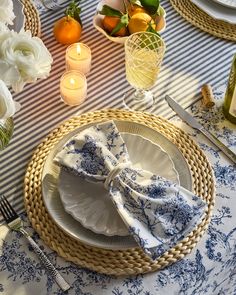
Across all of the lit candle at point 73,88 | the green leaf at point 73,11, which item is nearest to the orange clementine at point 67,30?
the green leaf at point 73,11

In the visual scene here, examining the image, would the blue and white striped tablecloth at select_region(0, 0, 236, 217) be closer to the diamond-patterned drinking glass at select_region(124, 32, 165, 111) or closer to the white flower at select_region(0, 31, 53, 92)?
the diamond-patterned drinking glass at select_region(124, 32, 165, 111)

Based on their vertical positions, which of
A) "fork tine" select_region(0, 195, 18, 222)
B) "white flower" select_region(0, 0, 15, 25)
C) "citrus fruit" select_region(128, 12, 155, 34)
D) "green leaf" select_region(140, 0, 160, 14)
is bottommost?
"fork tine" select_region(0, 195, 18, 222)

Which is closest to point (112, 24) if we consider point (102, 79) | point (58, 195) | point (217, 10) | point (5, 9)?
point (102, 79)

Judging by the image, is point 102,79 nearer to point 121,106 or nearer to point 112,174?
point 121,106

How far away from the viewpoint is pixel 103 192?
97 cm

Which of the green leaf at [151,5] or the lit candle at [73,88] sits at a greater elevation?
the green leaf at [151,5]

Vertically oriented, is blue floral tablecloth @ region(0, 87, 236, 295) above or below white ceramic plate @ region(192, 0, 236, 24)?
below

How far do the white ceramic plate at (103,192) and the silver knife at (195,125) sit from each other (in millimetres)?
145

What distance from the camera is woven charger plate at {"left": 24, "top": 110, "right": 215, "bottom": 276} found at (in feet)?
2.98

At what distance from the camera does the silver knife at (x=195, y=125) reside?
1.08 m

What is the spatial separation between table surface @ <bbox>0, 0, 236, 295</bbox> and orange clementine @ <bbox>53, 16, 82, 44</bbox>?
2cm

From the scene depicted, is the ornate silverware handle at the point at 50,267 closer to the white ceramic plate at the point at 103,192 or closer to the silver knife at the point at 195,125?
the white ceramic plate at the point at 103,192

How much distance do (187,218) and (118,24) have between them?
1.77 ft

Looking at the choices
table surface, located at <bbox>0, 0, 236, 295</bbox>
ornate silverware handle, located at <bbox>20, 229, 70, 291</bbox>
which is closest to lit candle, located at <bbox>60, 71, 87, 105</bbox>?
table surface, located at <bbox>0, 0, 236, 295</bbox>
